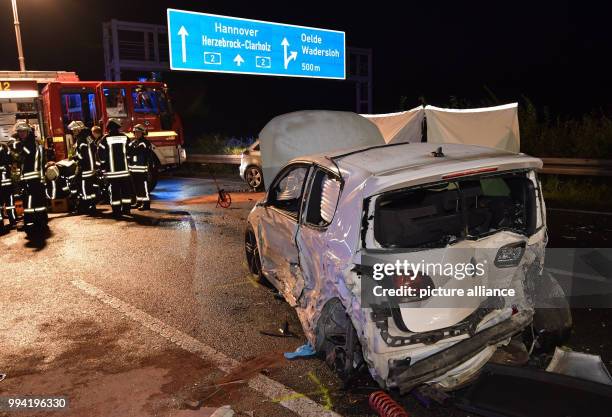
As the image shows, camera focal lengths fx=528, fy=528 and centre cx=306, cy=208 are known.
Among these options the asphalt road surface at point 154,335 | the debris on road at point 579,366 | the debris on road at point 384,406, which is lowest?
the asphalt road surface at point 154,335

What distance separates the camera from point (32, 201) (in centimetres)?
920

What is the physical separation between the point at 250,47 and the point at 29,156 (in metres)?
12.7

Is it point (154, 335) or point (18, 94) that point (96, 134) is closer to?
point (18, 94)

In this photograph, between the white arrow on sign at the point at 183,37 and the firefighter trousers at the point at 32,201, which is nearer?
the firefighter trousers at the point at 32,201

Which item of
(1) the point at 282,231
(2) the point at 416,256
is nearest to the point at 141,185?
(1) the point at 282,231

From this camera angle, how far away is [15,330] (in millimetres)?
A: 4922

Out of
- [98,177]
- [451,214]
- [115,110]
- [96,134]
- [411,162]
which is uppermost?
[115,110]

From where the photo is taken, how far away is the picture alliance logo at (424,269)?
10.2ft

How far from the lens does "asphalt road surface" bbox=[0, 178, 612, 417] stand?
3.57 meters

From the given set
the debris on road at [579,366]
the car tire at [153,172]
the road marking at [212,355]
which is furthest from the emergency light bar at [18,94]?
the debris on road at [579,366]

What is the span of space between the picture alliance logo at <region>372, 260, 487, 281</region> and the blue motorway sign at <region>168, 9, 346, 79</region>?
17.3 meters

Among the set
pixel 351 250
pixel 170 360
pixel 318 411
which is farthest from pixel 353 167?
pixel 170 360

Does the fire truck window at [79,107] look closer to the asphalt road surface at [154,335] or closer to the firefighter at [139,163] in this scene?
the firefighter at [139,163]

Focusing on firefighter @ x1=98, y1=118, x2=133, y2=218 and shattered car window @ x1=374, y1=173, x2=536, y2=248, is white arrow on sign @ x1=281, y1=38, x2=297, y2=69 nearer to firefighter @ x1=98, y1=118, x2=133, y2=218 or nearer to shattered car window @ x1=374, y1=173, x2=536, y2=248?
firefighter @ x1=98, y1=118, x2=133, y2=218
